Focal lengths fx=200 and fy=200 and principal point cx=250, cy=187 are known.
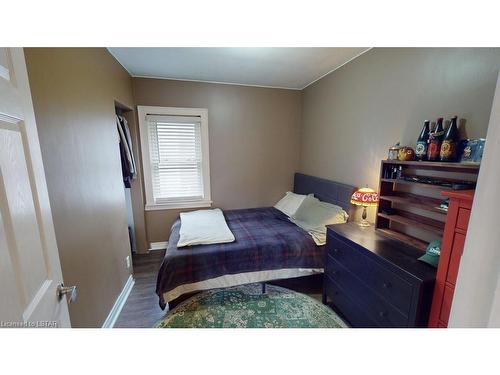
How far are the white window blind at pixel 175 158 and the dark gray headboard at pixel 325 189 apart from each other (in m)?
1.64

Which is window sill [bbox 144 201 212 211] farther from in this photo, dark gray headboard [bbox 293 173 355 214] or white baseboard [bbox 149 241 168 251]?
dark gray headboard [bbox 293 173 355 214]

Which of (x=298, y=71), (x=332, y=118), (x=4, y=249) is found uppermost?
(x=298, y=71)

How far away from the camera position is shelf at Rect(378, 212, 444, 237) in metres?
1.42

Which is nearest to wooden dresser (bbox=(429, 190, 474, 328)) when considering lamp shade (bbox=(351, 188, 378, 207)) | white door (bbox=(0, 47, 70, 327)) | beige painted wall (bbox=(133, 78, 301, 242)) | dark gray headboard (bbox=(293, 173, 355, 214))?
lamp shade (bbox=(351, 188, 378, 207))

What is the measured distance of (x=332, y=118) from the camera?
2707 millimetres

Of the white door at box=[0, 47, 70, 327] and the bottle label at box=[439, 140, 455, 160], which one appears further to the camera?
the bottle label at box=[439, 140, 455, 160]

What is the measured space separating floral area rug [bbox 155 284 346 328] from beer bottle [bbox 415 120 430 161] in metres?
1.55

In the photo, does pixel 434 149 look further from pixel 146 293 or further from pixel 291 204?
pixel 146 293

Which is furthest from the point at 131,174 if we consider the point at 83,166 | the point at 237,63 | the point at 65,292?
the point at 65,292

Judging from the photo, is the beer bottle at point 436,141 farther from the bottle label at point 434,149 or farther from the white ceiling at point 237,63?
the white ceiling at point 237,63

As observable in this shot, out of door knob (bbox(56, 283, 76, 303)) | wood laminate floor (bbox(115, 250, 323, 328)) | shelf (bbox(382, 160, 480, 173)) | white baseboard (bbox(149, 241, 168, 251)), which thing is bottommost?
wood laminate floor (bbox(115, 250, 323, 328))

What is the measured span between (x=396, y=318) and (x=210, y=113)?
314cm
